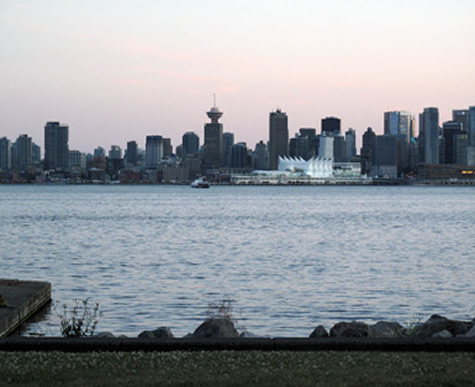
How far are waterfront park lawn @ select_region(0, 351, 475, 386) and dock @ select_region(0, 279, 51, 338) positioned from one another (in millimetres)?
6243

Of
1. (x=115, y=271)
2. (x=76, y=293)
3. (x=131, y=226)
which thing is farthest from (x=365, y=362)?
(x=131, y=226)

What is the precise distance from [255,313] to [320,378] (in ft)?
41.0

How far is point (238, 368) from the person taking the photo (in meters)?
10.8

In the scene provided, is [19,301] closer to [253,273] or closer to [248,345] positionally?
[248,345]

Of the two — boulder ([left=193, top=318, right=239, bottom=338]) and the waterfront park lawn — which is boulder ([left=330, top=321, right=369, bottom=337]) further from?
the waterfront park lawn

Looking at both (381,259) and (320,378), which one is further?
(381,259)

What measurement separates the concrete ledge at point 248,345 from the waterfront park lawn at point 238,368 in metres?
0.41

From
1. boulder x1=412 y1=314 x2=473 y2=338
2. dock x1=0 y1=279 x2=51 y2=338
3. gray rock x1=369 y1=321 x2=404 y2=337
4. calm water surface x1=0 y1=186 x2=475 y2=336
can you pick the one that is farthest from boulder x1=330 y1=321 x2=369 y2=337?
dock x1=0 y1=279 x2=51 y2=338

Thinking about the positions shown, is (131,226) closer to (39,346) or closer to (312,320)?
(312,320)

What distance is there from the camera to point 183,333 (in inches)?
762

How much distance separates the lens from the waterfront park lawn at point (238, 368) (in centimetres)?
1002

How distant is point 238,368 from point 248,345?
5.84ft

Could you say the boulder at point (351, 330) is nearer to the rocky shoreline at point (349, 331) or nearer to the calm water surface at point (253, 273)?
the rocky shoreline at point (349, 331)

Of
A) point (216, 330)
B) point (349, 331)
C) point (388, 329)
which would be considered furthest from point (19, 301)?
point (349, 331)
